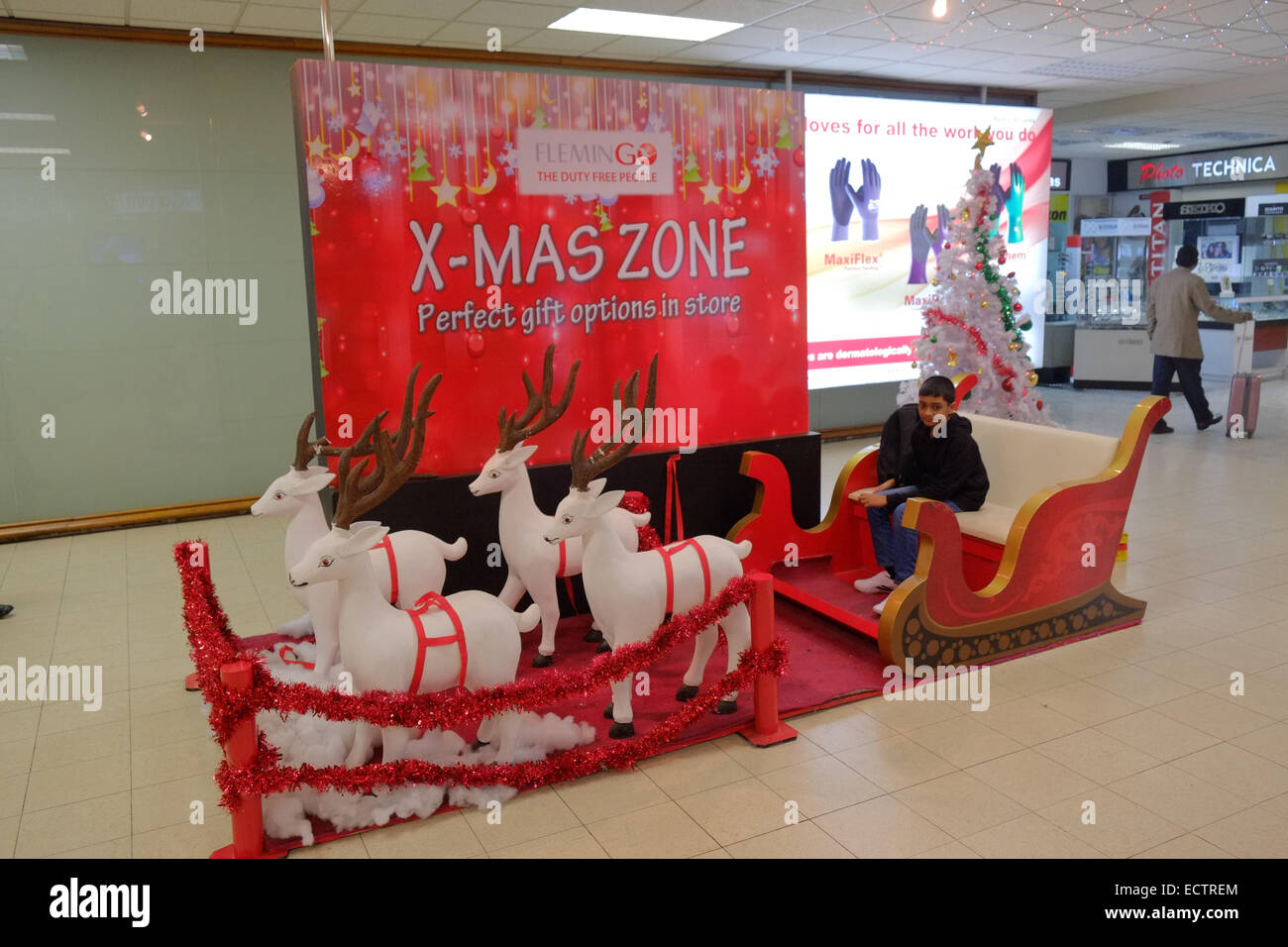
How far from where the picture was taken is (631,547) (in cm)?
449

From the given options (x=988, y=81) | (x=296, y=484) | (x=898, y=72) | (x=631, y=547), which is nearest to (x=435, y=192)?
(x=296, y=484)

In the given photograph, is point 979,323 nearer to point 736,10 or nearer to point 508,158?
point 736,10

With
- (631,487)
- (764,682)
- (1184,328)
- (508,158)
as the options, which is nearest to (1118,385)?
(1184,328)

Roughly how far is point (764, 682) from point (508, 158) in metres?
2.74

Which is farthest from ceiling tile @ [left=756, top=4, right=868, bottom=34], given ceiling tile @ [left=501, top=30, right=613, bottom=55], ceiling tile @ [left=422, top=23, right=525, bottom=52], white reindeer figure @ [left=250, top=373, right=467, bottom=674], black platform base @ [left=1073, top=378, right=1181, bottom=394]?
black platform base @ [left=1073, top=378, right=1181, bottom=394]

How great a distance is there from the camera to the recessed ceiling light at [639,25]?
738cm

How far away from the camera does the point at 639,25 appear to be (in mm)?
7695

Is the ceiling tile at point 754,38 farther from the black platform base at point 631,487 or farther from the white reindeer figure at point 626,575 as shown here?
the white reindeer figure at point 626,575

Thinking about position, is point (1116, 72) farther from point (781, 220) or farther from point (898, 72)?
point (781, 220)

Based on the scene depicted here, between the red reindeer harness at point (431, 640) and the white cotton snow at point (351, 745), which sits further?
the red reindeer harness at point (431, 640)

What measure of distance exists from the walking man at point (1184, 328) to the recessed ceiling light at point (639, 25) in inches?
219

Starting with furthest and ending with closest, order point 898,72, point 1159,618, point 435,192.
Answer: point 898,72
point 1159,618
point 435,192
